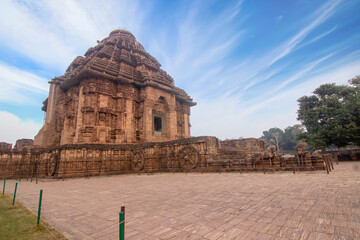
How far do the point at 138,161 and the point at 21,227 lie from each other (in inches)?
436

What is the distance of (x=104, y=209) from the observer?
392 cm

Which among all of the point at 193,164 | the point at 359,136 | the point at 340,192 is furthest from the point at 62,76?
the point at 359,136

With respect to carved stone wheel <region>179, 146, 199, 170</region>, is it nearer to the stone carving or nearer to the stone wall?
the stone wall

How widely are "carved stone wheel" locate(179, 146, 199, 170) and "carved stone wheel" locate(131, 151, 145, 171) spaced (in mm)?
3210

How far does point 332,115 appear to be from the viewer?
2209 centimetres

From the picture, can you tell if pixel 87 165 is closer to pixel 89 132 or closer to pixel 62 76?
pixel 89 132

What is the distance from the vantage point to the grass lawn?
8.72 feet

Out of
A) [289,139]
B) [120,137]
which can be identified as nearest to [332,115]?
[120,137]

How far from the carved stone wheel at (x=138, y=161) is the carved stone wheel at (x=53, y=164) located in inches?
204

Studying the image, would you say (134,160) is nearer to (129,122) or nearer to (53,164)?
(129,122)

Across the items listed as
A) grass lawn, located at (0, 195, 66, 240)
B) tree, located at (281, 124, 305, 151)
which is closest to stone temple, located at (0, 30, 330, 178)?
grass lawn, located at (0, 195, 66, 240)

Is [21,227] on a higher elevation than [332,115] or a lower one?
lower

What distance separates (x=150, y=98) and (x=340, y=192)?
17.0 m

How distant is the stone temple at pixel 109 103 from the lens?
16.4m
